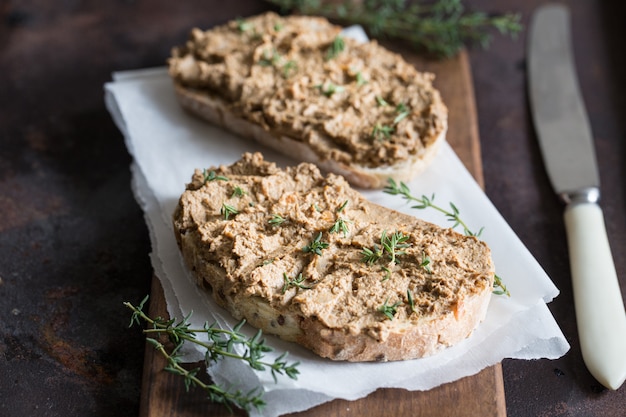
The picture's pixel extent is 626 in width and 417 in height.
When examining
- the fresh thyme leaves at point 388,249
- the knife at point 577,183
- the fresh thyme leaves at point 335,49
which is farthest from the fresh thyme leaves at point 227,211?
the knife at point 577,183

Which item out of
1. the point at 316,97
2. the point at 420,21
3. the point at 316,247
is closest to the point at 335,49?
the point at 316,97

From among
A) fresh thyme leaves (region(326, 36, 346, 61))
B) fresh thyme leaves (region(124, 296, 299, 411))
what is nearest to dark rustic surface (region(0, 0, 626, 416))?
Result: fresh thyme leaves (region(124, 296, 299, 411))

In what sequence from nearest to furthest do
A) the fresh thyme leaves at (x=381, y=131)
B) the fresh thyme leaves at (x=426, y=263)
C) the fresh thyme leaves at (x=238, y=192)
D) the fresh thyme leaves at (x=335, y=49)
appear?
the fresh thyme leaves at (x=426, y=263)
the fresh thyme leaves at (x=238, y=192)
the fresh thyme leaves at (x=381, y=131)
the fresh thyme leaves at (x=335, y=49)

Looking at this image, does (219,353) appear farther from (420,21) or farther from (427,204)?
(420,21)

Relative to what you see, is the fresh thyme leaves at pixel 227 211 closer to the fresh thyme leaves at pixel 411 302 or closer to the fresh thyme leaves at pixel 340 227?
the fresh thyme leaves at pixel 340 227

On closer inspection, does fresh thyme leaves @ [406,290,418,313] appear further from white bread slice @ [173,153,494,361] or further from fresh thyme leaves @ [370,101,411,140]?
fresh thyme leaves @ [370,101,411,140]
